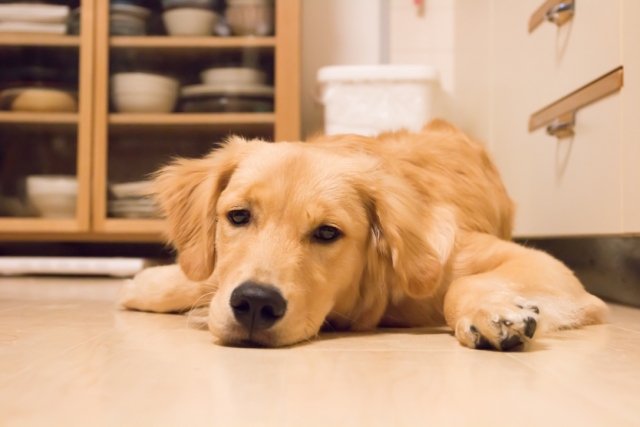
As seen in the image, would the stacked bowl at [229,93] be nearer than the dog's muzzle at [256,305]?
No

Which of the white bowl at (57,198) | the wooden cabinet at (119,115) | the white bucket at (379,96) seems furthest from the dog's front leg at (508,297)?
the white bowl at (57,198)

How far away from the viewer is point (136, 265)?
3062 mm

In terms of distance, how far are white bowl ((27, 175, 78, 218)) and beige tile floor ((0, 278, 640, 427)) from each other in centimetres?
199

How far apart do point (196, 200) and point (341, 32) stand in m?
2.57

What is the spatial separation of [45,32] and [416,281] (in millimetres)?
2782

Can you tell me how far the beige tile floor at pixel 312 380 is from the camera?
71 cm

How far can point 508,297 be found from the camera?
1208 mm

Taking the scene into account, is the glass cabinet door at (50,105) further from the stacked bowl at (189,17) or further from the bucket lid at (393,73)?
the bucket lid at (393,73)

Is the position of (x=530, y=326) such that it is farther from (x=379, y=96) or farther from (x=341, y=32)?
(x=341, y=32)

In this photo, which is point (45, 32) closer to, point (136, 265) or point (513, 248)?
point (136, 265)

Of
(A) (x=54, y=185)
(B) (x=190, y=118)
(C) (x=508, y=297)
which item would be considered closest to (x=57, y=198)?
(A) (x=54, y=185)

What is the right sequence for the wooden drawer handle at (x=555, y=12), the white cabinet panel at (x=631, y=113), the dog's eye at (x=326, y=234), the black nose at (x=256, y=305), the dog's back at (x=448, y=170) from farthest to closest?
1. the wooden drawer handle at (x=555, y=12)
2. the white cabinet panel at (x=631, y=113)
3. the dog's back at (x=448, y=170)
4. the dog's eye at (x=326, y=234)
5. the black nose at (x=256, y=305)

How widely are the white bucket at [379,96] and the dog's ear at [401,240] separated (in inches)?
66.2

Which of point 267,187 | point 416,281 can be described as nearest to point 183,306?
point 267,187
